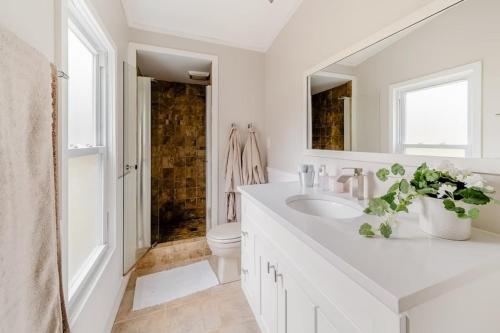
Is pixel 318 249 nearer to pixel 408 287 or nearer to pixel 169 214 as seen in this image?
pixel 408 287

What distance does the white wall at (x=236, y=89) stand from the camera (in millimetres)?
2330

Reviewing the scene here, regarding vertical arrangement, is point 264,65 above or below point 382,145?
above

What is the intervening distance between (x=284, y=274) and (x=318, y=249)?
0.36m

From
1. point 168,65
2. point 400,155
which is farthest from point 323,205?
point 168,65

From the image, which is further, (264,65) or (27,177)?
(264,65)

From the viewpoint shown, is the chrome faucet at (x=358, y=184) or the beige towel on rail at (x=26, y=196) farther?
the chrome faucet at (x=358, y=184)

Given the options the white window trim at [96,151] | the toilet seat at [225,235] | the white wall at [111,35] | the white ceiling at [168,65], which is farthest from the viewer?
the white ceiling at [168,65]

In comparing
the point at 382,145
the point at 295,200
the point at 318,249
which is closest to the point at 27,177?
the point at 318,249

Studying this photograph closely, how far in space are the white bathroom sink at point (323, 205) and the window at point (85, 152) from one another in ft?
3.72

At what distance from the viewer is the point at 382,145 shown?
1.10 metres

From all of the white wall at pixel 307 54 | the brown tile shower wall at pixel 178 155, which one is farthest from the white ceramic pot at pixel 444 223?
the brown tile shower wall at pixel 178 155

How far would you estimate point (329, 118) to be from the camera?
1497 millimetres

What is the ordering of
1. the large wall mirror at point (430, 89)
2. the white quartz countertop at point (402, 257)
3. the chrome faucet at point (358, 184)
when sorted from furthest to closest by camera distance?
the chrome faucet at point (358, 184) < the large wall mirror at point (430, 89) < the white quartz countertop at point (402, 257)

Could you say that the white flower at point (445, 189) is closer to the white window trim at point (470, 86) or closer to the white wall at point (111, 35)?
the white window trim at point (470, 86)
